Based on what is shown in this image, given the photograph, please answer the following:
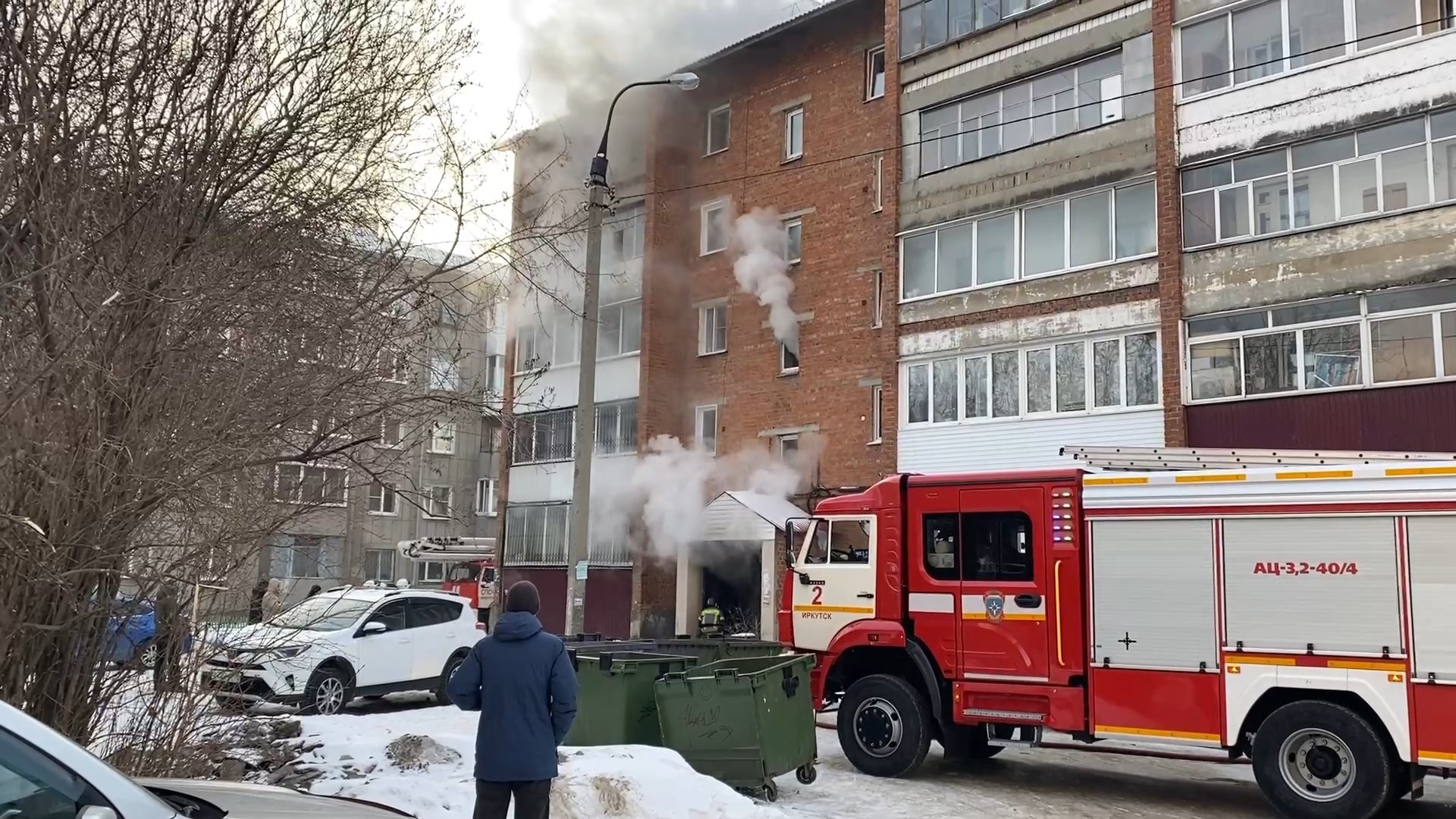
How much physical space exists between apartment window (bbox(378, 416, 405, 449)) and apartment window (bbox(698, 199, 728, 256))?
62.4ft

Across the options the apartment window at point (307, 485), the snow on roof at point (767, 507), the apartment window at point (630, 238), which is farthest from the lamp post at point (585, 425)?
the apartment window at point (630, 238)

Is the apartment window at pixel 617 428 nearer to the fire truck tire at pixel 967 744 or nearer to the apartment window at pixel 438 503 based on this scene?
the fire truck tire at pixel 967 744

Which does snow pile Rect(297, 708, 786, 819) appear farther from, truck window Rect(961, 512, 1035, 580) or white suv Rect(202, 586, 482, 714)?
truck window Rect(961, 512, 1035, 580)

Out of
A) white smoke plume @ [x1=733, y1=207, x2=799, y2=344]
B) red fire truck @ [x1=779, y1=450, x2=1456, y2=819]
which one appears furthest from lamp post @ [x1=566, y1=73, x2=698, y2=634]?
white smoke plume @ [x1=733, y1=207, x2=799, y2=344]

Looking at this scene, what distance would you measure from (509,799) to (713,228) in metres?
23.1

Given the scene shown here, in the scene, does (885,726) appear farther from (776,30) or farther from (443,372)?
(776,30)

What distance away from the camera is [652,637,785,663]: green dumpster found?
11.2 metres

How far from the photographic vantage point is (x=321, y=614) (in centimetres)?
776

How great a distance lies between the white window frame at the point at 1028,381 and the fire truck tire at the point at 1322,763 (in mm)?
9926

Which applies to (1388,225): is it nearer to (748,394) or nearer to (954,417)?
Result: (954,417)

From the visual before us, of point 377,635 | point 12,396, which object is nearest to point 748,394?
point 377,635

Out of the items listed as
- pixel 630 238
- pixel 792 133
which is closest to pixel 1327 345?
pixel 792 133

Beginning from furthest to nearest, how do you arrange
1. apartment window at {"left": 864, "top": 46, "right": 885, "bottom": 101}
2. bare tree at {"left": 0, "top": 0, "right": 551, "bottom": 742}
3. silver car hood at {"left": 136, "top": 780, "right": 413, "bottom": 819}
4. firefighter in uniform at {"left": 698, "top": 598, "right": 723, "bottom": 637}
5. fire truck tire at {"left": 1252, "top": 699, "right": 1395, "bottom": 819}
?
apartment window at {"left": 864, "top": 46, "right": 885, "bottom": 101} < firefighter in uniform at {"left": 698, "top": 598, "right": 723, "bottom": 637} < fire truck tire at {"left": 1252, "top": 699, "right": 1395, "bottom": 819} < bare tree at {"left": 0, "top": 0, "right": 551, "bottom": 742} < silver car hood at {"left": 136, "top": 780, "right": 413, "bottom": 819}

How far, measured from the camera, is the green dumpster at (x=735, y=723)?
9000mm
